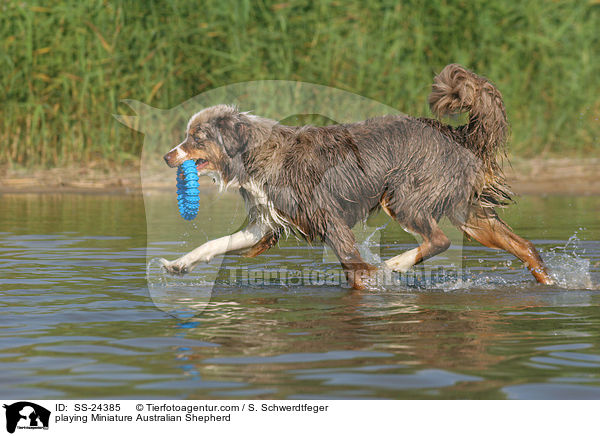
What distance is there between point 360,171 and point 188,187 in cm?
147

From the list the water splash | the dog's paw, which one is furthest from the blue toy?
the water splash

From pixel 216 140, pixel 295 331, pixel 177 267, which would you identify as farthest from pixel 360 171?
pixel 295 331

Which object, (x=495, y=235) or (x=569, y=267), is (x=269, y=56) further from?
(x=569, y=267)

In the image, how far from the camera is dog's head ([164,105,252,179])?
26.1 ft

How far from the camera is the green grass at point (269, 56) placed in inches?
666

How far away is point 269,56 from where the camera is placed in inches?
673

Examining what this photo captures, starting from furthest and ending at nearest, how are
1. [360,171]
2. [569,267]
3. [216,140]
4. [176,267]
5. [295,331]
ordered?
1. [569,267]
2. [176,267]
3. [360,171]
4. [216,140]
5. [295,331]

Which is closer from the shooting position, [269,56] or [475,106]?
[475,106]

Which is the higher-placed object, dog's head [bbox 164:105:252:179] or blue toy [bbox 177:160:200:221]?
dog's head [bbox 164:105:252:179]

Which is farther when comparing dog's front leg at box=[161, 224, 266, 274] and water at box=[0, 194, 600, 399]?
dog's front leg at box=[161, 224, 266, 274]

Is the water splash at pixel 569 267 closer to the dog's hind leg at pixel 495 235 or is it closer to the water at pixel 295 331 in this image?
the water at pixel 295 331
